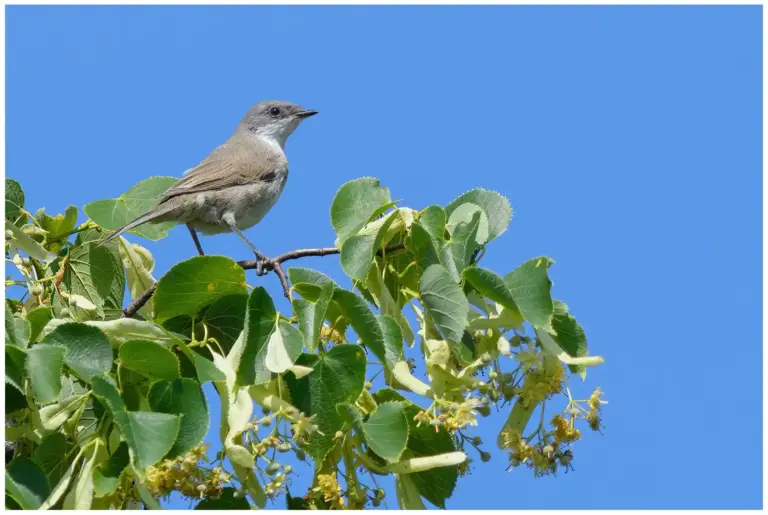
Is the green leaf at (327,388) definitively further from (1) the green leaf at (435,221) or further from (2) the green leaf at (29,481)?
(2) the green leaf at (29,481)

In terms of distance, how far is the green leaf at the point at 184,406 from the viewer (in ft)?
10.7

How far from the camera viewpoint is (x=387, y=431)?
3455 mm

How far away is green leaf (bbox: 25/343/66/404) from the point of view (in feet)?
10.6

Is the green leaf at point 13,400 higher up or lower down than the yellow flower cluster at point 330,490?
lower down

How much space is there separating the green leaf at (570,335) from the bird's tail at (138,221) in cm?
213

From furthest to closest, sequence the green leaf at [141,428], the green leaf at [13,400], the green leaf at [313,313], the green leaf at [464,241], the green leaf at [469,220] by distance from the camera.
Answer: the green leaf at [469,220]
the green leaf at [464,241]
the green leaf at [313,313]
the green leaf at [13,400]
the green leaf at [141,428]

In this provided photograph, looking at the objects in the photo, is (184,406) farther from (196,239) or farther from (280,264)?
(196,239)

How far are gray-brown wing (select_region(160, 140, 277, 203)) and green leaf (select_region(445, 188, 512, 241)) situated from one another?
9.73ft

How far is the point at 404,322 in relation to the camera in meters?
3.90

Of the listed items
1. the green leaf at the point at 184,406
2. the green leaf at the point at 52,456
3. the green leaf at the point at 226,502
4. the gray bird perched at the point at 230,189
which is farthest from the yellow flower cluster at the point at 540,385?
the gray bird perched at the point at 230,189

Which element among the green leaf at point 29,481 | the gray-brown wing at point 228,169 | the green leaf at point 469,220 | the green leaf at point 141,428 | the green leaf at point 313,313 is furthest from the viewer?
the gray-brown wing at point 228,169

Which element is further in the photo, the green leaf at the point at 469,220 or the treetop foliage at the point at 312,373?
the green leaf at the point at 469,220

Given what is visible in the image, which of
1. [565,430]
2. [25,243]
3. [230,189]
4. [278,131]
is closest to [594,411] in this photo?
[565,430]

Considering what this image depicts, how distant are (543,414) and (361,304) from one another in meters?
0.79
